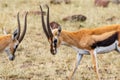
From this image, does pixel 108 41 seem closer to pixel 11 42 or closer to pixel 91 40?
pixel 91 40

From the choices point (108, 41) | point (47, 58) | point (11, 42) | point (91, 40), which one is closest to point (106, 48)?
point (108, 41)

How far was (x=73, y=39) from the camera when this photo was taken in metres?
8.41

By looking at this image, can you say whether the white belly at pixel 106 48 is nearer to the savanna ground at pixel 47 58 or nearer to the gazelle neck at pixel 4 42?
the savanna ground at pixel 47 58

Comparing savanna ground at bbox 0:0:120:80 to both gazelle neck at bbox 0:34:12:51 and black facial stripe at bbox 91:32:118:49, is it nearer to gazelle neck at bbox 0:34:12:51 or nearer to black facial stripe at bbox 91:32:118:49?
gazelle neck at bbox 0:34:12:51

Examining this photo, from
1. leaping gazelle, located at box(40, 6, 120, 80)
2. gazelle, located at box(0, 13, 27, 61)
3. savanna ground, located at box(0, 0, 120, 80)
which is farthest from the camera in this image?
savanna ground, located at box(0, 0, 120, 80)

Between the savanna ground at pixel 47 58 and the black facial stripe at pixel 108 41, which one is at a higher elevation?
the black facial stripe at pixel 108 41

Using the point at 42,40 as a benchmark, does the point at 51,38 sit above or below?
above

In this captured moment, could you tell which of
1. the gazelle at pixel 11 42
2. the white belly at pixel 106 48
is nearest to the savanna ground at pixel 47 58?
the gazelle at pixel 11 42

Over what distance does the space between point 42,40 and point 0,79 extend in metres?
3.42

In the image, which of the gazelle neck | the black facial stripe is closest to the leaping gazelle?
the black facial stripe

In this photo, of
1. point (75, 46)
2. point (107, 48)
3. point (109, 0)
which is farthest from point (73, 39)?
point (109, 0)

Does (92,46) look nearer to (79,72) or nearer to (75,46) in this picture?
(75,46)

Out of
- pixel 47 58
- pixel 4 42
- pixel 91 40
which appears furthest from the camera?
pixel 47 58

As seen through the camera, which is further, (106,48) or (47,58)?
(47,58)
